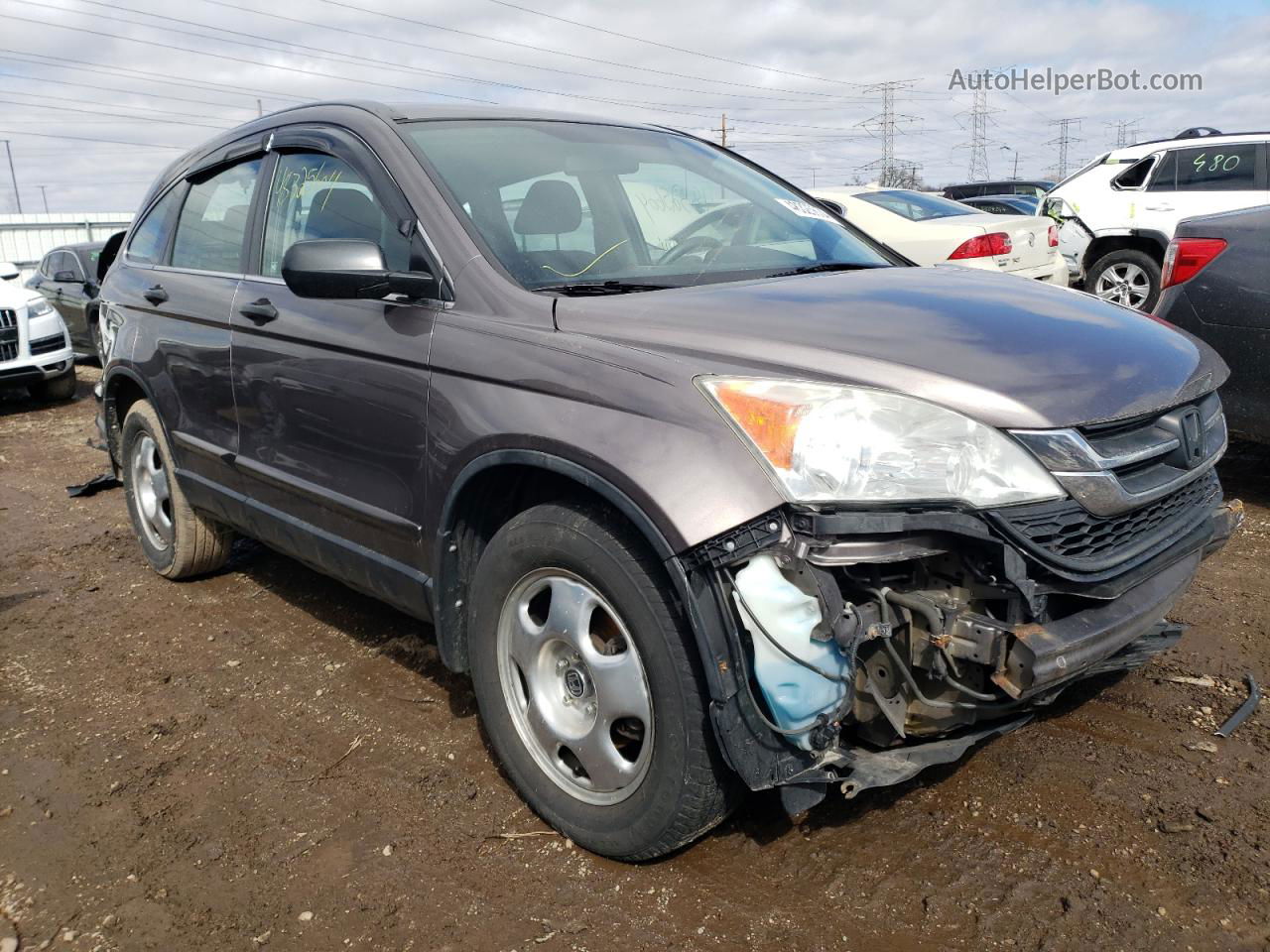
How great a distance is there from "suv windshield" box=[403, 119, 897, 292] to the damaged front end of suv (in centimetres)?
88

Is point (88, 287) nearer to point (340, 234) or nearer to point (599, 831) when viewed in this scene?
point (340, 234)

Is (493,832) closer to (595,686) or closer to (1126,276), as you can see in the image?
(595,686)

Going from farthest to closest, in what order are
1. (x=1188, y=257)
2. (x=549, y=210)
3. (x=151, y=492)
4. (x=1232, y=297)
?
1. (x=1188, y=257)
2. (x=1232, y=297)
3. (x=151, y=492)
4. (x=549, y=210)

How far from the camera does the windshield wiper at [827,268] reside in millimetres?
2992

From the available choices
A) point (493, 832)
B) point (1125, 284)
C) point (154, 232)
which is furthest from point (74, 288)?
point (1125, 284)

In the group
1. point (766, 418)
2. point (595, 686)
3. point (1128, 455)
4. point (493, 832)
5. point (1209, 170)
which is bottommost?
point (493, 832)

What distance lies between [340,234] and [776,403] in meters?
1.83

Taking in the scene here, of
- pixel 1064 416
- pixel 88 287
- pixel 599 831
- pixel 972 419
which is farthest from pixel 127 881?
pixel 88 287

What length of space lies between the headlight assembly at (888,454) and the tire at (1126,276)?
9.34 metres

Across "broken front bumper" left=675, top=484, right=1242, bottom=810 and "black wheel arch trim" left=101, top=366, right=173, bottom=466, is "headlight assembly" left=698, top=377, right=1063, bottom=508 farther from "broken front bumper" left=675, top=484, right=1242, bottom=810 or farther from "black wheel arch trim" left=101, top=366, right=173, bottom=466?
"black wheel arch trim" left=101, top=366, right=173, bottom=466

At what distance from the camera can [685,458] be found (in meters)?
2.12

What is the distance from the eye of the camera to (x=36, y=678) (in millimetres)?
3727

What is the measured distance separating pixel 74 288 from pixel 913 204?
979cm

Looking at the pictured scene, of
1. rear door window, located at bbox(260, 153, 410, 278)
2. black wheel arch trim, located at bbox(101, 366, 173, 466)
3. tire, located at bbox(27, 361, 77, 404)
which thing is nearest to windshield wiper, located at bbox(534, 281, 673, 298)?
rear door window, located at bbox(260, 153, 410, 278)
